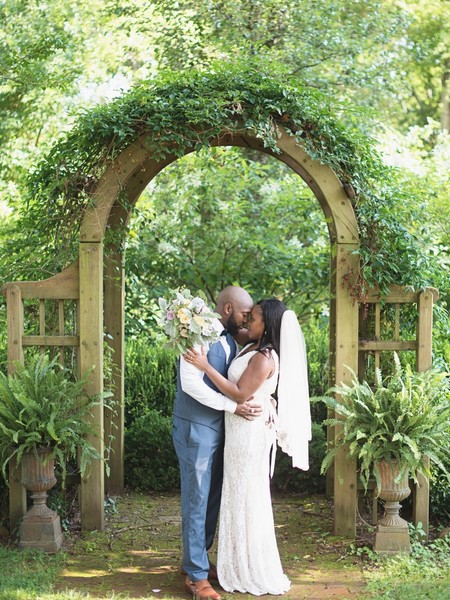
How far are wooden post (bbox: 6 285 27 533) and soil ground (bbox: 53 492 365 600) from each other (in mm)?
414

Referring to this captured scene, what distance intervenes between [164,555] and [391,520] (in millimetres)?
1514

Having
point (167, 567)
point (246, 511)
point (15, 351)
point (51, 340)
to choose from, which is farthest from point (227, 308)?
point (167, 567)

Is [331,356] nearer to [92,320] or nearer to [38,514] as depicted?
[92,320]

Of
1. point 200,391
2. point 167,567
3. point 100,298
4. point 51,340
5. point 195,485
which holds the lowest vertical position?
point 167,567

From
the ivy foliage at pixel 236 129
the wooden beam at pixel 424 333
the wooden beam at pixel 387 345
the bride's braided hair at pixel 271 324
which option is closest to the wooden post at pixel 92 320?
the ivy foliage at pixel 236 129

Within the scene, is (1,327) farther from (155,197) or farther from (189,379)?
(155,197)

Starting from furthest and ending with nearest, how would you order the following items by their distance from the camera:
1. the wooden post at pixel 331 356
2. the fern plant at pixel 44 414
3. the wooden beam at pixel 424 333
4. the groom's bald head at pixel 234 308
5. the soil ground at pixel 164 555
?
the wooden post at pixel 331 356 < the wooden beam at pixel 424 333 < the fern plant at pixel 44 414 < the groom's bald head at pixel 234 308 < the soil ground at pixel 164 555

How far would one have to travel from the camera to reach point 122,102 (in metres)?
5.40

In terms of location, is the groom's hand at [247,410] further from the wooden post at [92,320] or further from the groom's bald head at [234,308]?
the wooden post at [92,320]

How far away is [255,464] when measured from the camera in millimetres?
4555

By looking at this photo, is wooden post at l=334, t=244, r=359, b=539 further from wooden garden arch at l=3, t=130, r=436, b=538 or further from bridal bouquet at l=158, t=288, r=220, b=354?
bridal bouquet at l=158, t=288, r=220, b=354

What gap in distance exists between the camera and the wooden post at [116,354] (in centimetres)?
654

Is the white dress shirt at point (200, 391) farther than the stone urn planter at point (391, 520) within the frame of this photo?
No

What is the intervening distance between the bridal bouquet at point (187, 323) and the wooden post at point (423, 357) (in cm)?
171
